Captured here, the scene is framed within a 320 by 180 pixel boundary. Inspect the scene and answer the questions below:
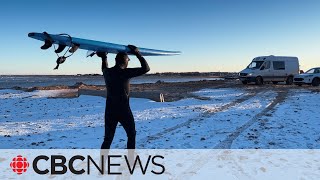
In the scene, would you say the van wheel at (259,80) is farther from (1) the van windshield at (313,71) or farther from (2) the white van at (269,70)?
(1) the van windshield at (313,71)

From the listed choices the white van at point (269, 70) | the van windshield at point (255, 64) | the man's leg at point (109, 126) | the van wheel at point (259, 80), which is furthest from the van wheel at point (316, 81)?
the man's leg at point (109, 126)

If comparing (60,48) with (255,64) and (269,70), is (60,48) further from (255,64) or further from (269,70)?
(269,70)

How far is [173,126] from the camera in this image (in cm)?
977

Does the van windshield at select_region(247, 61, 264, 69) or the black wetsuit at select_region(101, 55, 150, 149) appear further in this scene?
the van windshield at select_region(247, 61, 264, 69)

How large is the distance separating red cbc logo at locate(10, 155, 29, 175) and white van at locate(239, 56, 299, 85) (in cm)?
2450

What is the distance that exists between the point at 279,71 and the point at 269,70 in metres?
1.25

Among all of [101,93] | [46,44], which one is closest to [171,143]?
[46,44]

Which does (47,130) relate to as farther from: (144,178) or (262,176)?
(262,176)

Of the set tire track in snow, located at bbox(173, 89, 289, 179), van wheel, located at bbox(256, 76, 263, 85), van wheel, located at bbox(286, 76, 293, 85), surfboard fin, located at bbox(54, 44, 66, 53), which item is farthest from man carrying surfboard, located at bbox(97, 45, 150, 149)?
van wheel, located at bbox(286, 76, 293, 85)

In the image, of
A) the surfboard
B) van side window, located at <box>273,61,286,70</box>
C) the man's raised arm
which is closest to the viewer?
the surfboard

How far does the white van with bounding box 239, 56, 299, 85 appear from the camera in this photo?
2836 cm

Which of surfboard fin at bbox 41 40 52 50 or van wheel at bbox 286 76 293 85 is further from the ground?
surfboard fin at bbox 41 40 52 50

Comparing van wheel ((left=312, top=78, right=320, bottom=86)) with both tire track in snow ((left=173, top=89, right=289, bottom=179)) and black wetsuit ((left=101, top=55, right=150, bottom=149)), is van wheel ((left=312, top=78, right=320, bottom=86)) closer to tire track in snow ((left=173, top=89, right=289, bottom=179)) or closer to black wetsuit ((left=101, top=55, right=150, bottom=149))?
tire track in snow ((left=173, top=89, right=289, bottom=179))

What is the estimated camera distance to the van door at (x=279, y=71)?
95.2 feet
